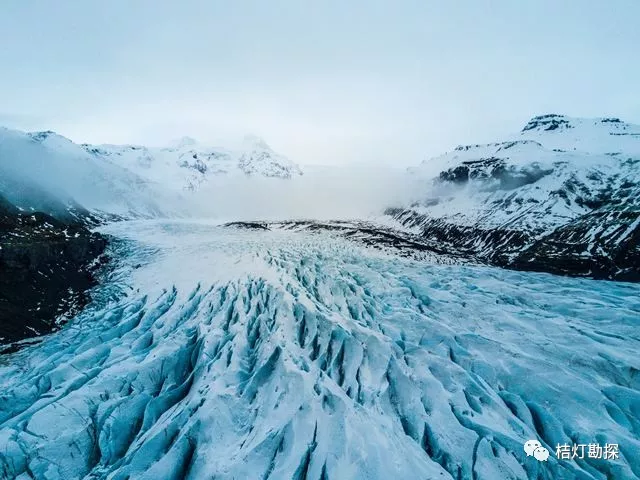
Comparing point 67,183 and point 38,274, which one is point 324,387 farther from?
point 67,183

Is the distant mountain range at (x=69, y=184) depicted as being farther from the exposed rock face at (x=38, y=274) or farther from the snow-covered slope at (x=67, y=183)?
the exposed rock face at (x=38, y=274)

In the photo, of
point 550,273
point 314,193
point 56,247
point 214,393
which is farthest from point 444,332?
point 314,193
